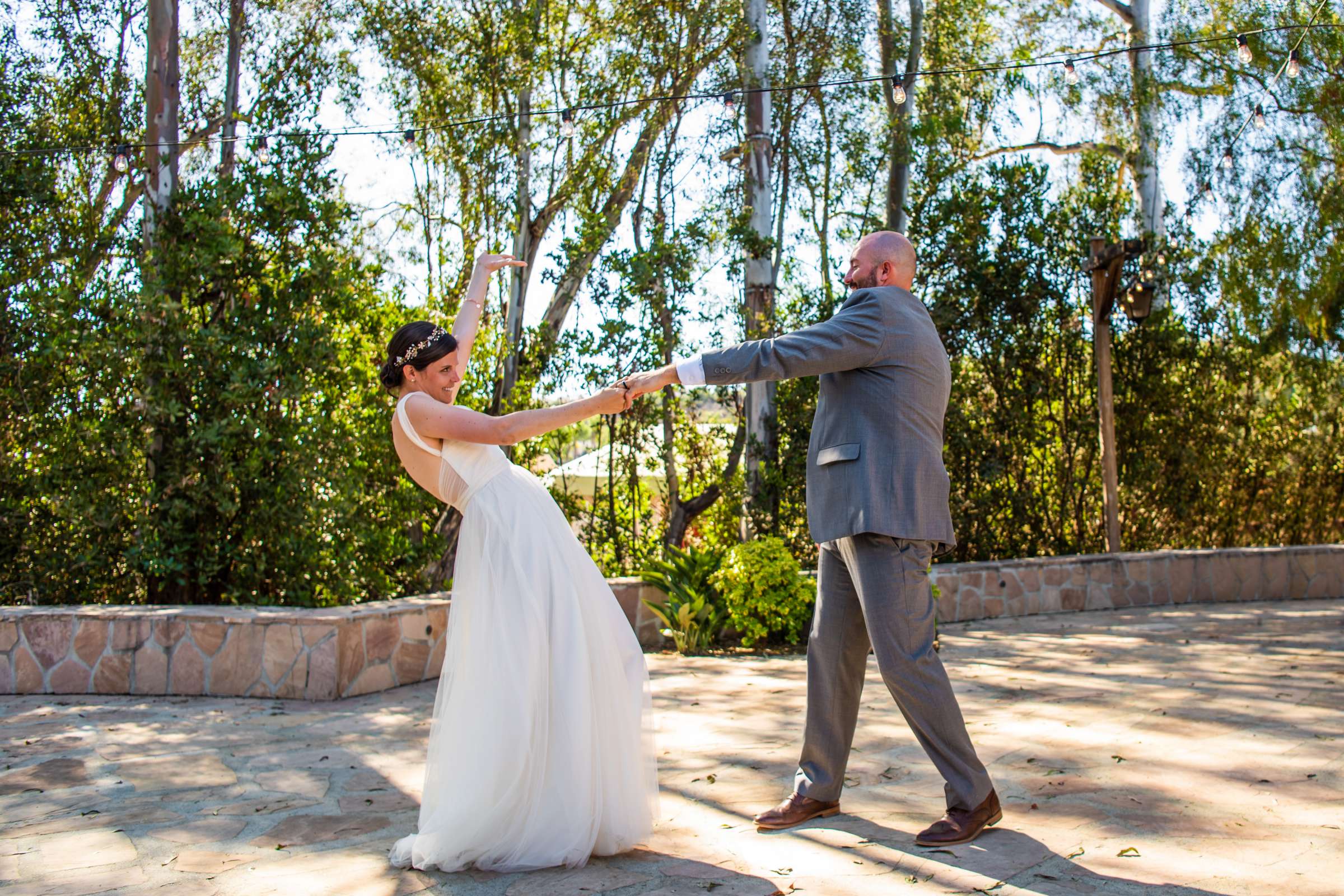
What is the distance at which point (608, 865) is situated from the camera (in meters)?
2.90

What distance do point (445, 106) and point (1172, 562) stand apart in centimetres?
779

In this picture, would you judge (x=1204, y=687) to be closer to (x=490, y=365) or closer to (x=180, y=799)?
(x=180, y=799)

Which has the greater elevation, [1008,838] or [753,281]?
[753,281]

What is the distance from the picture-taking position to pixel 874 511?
308 centimetres

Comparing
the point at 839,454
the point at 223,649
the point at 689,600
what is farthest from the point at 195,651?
the point at 839,454

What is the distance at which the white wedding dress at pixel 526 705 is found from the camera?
2.90 metres

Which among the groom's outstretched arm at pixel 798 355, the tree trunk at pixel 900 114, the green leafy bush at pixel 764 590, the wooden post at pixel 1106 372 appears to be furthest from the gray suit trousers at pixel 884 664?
the tree trunk at pixel 900 114

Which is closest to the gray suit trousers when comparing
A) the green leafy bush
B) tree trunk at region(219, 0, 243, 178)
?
the green leafy bush

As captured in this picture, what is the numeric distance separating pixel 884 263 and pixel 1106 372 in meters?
6.42

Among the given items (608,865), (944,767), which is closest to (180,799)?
(608,865)

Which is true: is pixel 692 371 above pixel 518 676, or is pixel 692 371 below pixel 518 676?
above

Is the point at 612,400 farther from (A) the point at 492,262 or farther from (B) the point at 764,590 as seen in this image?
(B) the point at 764,590

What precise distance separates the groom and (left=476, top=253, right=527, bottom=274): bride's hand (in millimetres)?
963

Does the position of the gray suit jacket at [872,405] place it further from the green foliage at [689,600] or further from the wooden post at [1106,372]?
the wooden post at [1106,372]
